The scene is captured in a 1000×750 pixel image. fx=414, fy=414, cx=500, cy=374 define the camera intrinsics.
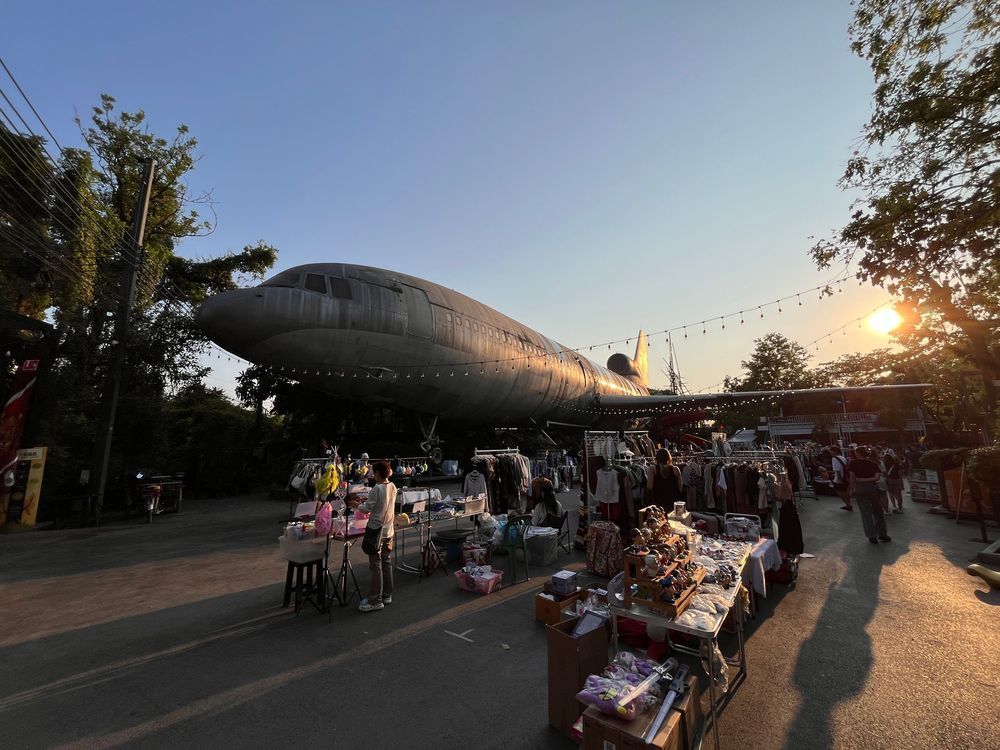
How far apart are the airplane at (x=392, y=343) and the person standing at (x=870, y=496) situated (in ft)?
33.4

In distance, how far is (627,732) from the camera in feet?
8.45

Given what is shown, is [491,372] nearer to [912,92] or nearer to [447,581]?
[447,581]

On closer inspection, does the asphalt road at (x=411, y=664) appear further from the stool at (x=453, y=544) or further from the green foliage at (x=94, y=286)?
the green foliage at (x=94, y=286)

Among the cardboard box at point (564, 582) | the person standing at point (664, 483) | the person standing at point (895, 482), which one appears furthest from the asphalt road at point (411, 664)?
the person standing at point (895, 482)

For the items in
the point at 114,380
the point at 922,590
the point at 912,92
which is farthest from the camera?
the point at 114,380

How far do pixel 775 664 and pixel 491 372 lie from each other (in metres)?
15.2

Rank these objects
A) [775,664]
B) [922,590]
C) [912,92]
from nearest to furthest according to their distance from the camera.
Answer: [775,664], [922,590], [912,92]

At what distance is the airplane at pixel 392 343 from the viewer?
12523 mm

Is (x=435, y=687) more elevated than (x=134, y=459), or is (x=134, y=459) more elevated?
(x=134, y=459)

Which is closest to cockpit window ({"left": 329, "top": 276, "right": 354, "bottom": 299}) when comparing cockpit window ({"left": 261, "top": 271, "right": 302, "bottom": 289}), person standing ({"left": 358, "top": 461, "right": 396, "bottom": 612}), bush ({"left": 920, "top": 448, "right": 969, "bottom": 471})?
cockpit window ({"left": 261, "top": 271, "right": 302, "bottom": 289})

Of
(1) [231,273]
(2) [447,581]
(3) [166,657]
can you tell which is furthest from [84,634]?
(1) [231,273]

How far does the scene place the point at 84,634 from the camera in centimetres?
529

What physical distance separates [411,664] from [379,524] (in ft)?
6.56

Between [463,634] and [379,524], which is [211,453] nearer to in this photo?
[379,524]
